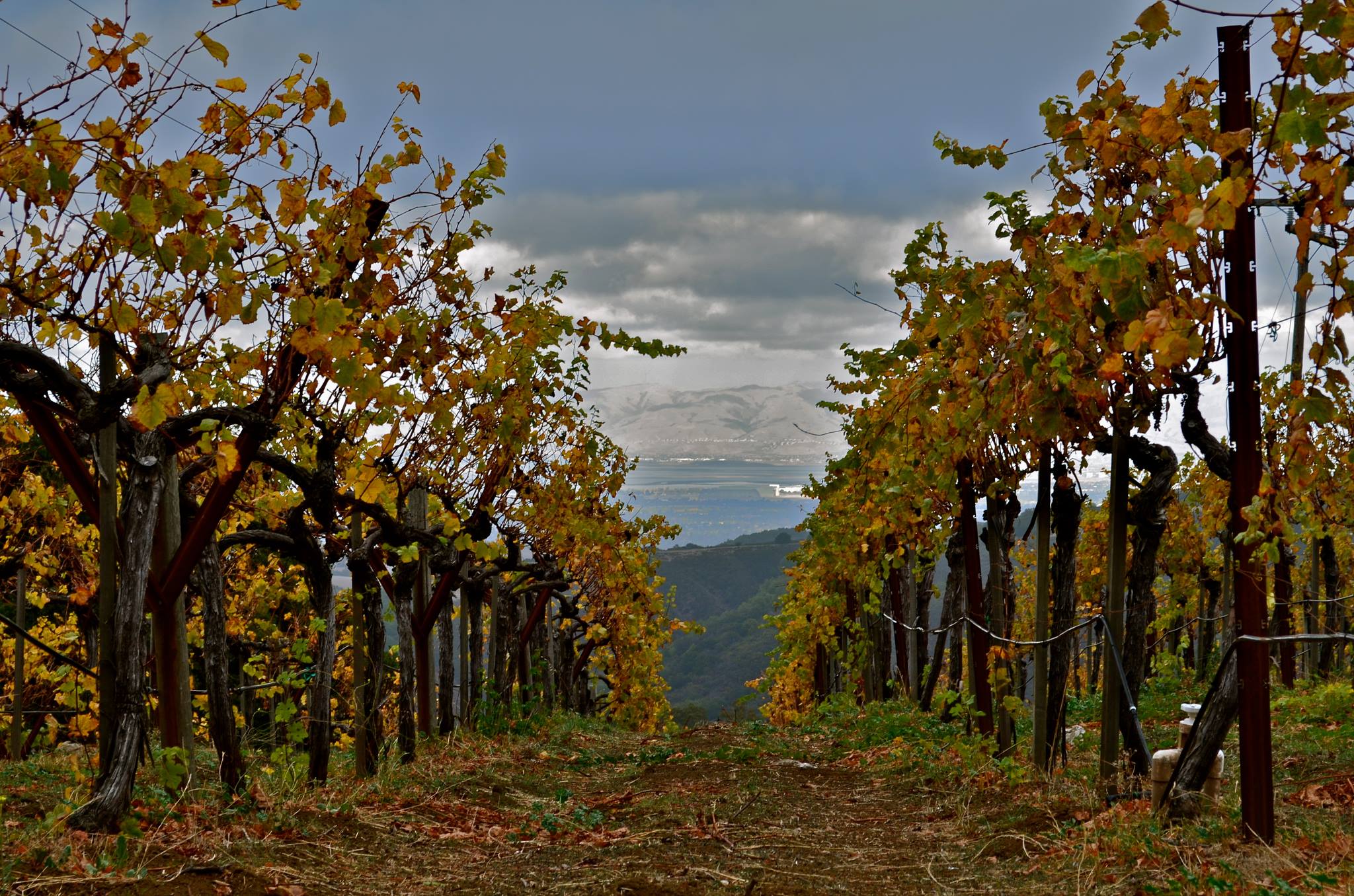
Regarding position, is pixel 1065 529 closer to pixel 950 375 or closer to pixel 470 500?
pixel 950 375

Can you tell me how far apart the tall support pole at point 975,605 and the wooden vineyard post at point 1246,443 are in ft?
13.6

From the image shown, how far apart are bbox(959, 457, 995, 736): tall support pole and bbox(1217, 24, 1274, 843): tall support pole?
4.16 metres

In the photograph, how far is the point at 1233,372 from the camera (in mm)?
4695

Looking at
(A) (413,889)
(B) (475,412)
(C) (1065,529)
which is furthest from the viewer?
(B) (475,412)

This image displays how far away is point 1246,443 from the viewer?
15.3 feet

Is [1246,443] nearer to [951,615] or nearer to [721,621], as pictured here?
[951,615]

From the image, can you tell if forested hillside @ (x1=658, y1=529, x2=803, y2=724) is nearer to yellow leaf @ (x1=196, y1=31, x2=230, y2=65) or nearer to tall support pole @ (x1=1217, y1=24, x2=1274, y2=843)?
tall support pole @ (x1=1217, y1=24, x2=1274, y2=843)

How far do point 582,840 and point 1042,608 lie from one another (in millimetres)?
3707

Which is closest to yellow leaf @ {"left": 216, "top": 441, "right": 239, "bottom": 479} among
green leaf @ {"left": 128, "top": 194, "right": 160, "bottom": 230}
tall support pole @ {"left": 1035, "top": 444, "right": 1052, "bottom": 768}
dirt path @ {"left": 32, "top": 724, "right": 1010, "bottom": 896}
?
green leaf @ {"left": 128, "top": 194, "right": 160, "bottom": 230}

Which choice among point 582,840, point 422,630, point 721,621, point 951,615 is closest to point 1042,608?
point 582,840

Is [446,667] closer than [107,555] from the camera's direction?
No

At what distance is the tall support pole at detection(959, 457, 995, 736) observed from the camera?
9.06 m

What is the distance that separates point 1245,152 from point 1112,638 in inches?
114

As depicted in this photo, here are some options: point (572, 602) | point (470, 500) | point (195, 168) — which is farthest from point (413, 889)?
point (572, 602)
